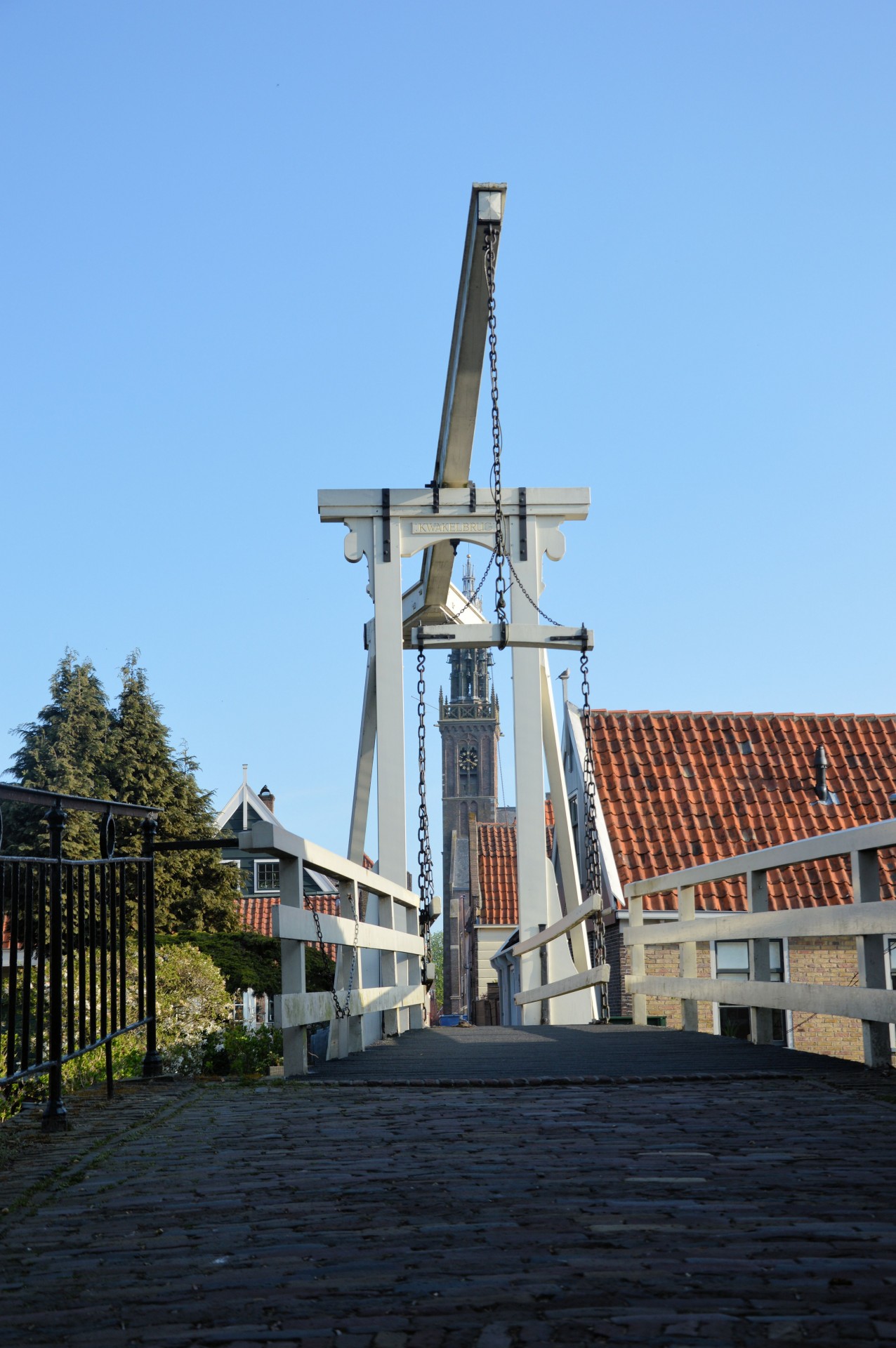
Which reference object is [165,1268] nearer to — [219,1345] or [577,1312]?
[219,1345]

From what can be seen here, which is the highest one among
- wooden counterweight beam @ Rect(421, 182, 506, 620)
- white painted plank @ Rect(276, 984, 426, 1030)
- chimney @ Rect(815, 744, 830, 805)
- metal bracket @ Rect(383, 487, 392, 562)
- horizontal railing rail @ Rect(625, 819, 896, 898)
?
wooden counterweight beam @ Rect(421, 182, 506, 620)

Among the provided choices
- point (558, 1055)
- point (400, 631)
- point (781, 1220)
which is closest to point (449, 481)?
point (400, 631)

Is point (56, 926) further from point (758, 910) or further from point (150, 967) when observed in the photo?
point (758, 910)

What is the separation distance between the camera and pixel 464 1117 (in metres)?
4.68

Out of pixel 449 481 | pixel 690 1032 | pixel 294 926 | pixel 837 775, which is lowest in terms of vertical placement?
pixel 690 1032

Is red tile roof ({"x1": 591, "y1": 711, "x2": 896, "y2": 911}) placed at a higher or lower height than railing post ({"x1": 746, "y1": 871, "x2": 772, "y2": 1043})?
higher

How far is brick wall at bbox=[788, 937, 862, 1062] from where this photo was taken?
16.7m

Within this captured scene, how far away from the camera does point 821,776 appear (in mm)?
19859

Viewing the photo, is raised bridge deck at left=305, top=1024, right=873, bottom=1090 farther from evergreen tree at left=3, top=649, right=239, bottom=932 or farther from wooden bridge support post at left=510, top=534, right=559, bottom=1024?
evergreen tree at left=3, top=649, right=239, bottom=932

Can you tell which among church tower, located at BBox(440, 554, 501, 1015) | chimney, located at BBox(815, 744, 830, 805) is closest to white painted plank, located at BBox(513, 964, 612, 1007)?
chimney, located at BBox(815, 744, 830, 805)

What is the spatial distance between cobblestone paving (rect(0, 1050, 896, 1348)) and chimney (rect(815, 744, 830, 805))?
15.5 m

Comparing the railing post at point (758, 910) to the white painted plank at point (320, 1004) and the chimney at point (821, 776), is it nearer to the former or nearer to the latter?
the white painted plank at point (320, 1004)

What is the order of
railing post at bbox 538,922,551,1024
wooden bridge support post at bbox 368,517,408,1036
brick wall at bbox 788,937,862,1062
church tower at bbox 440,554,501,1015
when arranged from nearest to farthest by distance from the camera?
railing post at bbox 538,922,551,1024 → wooden bridge support post at bbox 368,517,408,1036 → brick wall at bbox 788,937,862,1062 → church tower at bbox 440,554,501,1015

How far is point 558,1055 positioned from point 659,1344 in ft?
18.1
